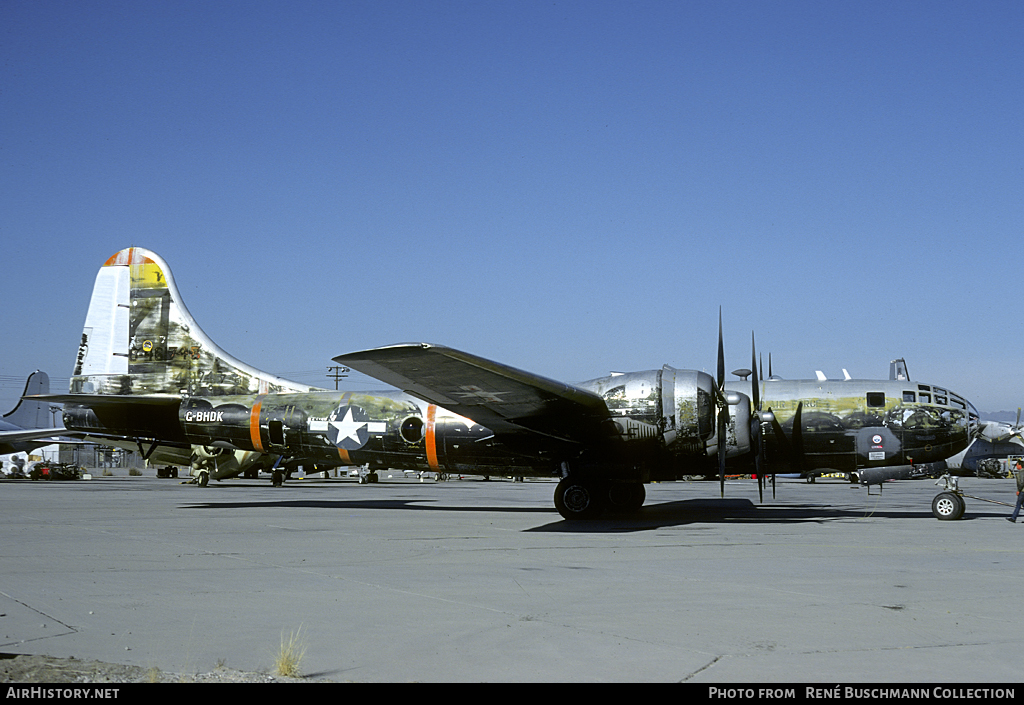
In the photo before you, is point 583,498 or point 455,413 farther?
point 455,413

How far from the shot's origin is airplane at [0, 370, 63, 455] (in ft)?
193

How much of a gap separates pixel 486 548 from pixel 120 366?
17.0 m

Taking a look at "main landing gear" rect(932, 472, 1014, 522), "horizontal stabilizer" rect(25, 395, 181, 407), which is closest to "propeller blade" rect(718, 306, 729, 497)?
"main landing gear" rect(932, 472, 1014, 522)

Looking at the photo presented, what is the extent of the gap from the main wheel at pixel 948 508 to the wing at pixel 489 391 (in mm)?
8699

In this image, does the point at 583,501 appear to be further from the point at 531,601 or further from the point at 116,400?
the point at 116,400

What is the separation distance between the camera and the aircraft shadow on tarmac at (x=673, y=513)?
18656 mm

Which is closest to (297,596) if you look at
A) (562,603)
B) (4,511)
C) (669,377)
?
(562,603)

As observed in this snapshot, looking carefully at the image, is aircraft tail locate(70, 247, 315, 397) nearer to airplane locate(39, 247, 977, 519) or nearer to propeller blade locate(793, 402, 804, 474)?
airplane locate(39, 247, 977, 519)

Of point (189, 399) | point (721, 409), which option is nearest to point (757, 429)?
point (721, 409)

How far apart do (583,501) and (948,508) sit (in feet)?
29.8

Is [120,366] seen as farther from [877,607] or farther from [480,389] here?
[877,607]

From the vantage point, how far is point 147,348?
25.8m

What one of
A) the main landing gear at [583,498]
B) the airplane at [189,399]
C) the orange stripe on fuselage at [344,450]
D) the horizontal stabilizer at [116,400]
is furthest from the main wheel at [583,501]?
the horizontal stabilizer at [116,400]
